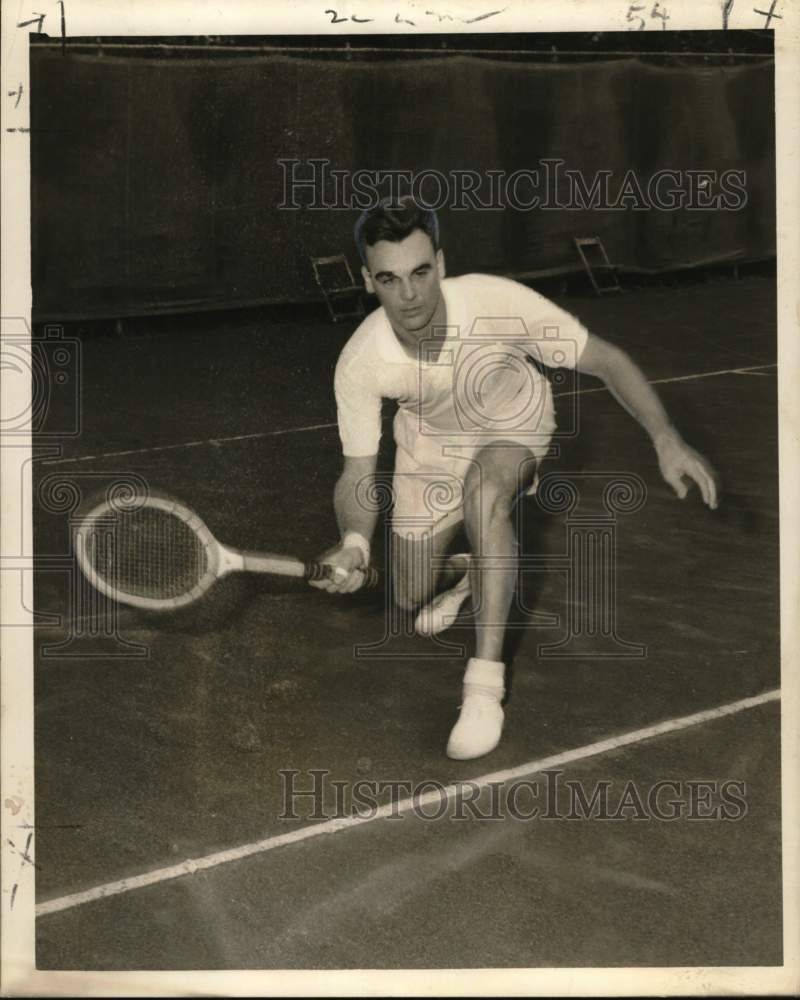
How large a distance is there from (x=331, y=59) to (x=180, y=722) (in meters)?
1.82

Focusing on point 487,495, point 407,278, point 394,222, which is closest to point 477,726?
point 487,495

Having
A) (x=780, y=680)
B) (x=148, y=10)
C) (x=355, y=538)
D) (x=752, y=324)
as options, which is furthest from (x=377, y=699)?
(x=148, y=10)

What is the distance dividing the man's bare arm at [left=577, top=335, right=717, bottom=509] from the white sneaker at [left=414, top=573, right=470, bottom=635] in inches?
24.9

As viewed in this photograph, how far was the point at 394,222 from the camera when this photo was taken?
4.37 meters

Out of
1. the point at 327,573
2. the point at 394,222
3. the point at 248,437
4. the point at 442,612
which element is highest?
the point at 394,222

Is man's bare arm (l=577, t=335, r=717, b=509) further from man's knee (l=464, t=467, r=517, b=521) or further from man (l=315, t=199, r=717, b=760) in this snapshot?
man's knee (l=464, t=467, r=517, b=521)

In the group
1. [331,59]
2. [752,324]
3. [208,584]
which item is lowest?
[208,584]

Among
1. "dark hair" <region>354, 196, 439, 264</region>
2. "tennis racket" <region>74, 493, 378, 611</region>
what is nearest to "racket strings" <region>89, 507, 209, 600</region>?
"tennis racket" <region>74, 493, 378, 611</region>

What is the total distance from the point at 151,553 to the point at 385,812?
3.12 feet

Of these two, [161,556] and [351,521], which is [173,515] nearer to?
[161,556]

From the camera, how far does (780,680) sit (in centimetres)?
439

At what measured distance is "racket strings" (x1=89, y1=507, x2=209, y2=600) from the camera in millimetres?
4480

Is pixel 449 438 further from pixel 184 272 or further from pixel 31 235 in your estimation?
pixel 31 235

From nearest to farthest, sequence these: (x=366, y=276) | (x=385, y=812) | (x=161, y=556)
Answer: (x=385, y=812) → (x=366, y=276) → (x=161, y=556)
